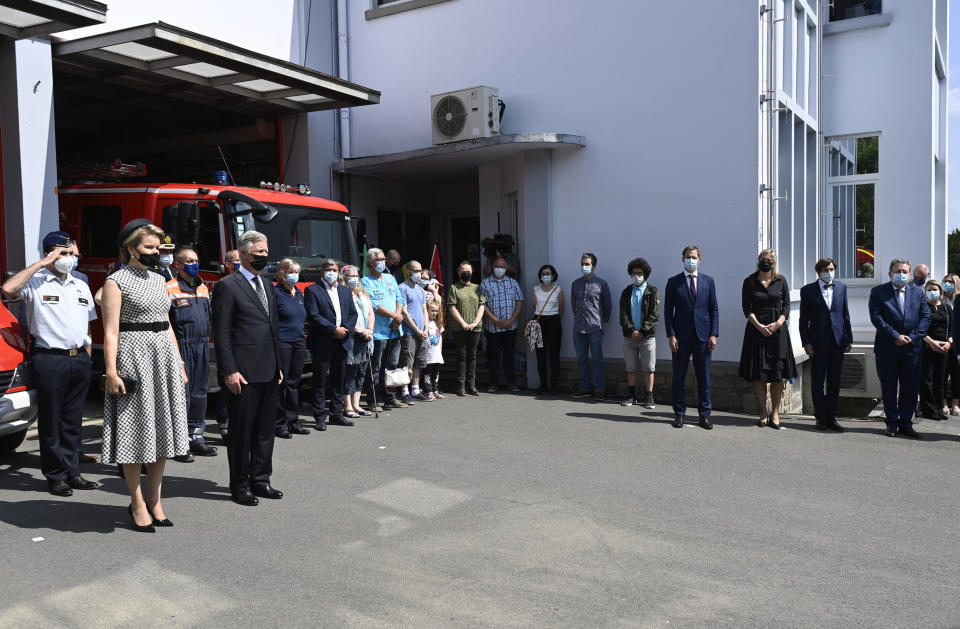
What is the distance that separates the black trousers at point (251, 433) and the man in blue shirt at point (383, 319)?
12.9 ft

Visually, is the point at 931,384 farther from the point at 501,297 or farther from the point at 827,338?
the point at 501,297

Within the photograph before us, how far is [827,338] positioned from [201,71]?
28.6ft

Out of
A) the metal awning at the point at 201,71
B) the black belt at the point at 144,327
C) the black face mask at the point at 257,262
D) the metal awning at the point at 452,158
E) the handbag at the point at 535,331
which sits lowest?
the handbag at the point at 535,331

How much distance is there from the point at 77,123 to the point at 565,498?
43.3ft

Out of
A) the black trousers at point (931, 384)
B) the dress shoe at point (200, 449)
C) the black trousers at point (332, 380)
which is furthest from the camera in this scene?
the black trousers at point (931, 384)

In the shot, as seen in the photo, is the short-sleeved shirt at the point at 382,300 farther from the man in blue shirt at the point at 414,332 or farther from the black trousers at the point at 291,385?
the black trousers at the point at 291,385

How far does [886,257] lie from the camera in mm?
14406

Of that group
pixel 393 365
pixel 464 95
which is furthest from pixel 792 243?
pixel 393 365

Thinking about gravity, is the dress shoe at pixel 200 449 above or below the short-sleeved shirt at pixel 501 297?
below

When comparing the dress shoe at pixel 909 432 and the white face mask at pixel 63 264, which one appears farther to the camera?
the dress shoe at pixel 909 432

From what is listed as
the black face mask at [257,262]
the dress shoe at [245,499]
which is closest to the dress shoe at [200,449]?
the dress shoe at [245,499]

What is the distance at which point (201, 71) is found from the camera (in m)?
11.3

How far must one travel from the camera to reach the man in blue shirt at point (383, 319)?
10.2 m

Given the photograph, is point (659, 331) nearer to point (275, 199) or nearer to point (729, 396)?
point (729, 396)
